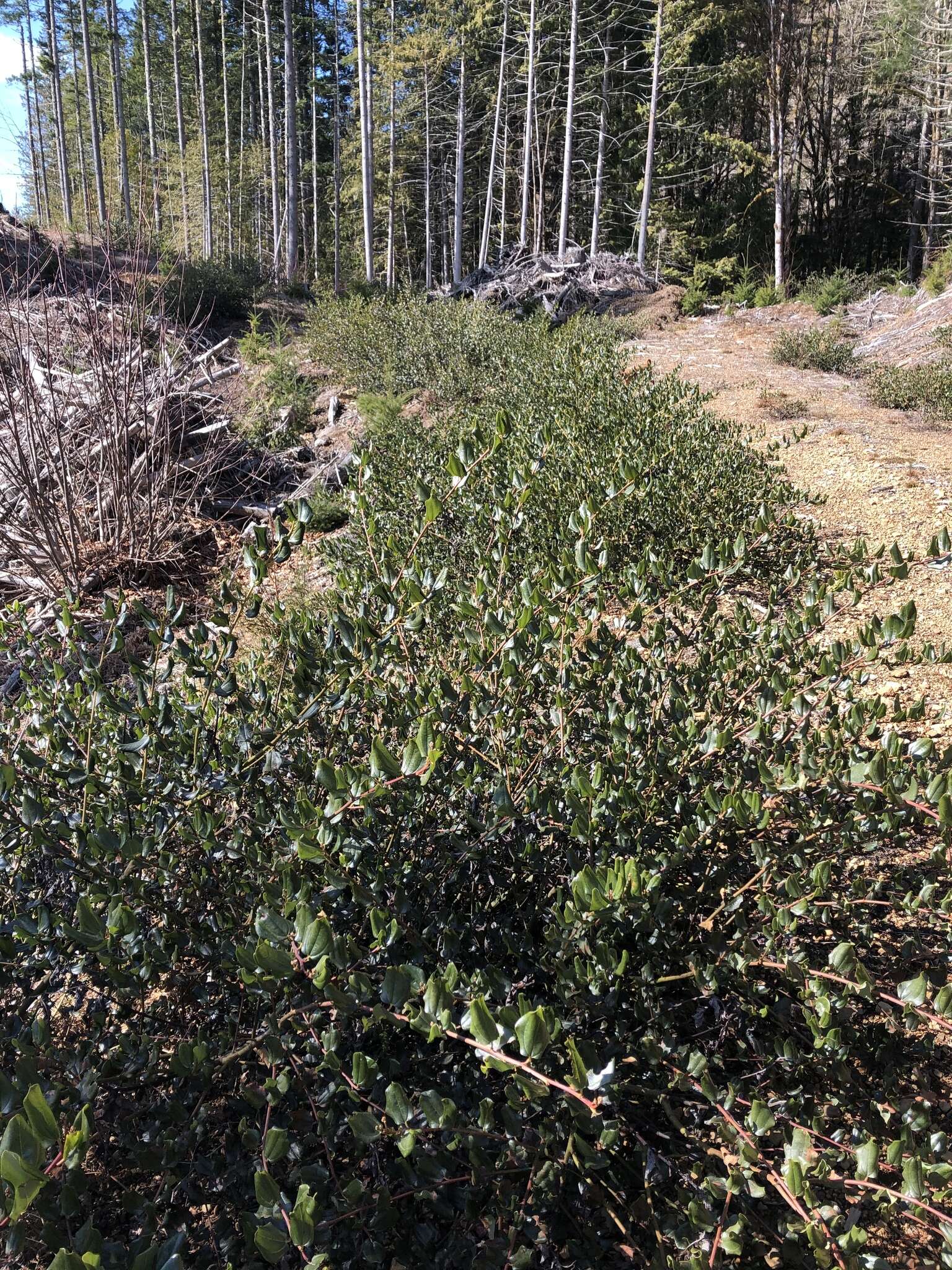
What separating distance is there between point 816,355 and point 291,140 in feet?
56.0

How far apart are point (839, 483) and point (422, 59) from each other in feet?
82.6

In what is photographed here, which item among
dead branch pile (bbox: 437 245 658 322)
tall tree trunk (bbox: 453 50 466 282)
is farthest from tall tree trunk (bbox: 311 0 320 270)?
dead branch pile (bbox: 437 245 658 322)

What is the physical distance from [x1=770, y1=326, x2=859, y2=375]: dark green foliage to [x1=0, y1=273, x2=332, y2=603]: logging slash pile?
6875 millimetres

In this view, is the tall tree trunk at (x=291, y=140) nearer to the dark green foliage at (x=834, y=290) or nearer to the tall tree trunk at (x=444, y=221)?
the dark green foliage at (x=834, y=290)

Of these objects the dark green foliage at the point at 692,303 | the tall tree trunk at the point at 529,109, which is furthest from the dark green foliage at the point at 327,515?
the tall tree trunk at the point at 529,109

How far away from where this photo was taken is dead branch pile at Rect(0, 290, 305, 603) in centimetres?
503

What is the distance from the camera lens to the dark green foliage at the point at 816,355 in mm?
9859

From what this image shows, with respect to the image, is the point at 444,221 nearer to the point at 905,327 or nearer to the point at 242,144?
the point at 242,144

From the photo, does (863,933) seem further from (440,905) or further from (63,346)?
(63,346)

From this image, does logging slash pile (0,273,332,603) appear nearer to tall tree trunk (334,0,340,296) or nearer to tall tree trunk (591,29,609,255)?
tall tree trunk (591,29,609,255)

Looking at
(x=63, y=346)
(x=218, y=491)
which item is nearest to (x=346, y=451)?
(x=218, y=491)

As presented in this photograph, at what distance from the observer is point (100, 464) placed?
562 cm

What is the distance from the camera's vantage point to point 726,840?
171 cm

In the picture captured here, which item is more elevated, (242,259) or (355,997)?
(242,259)
